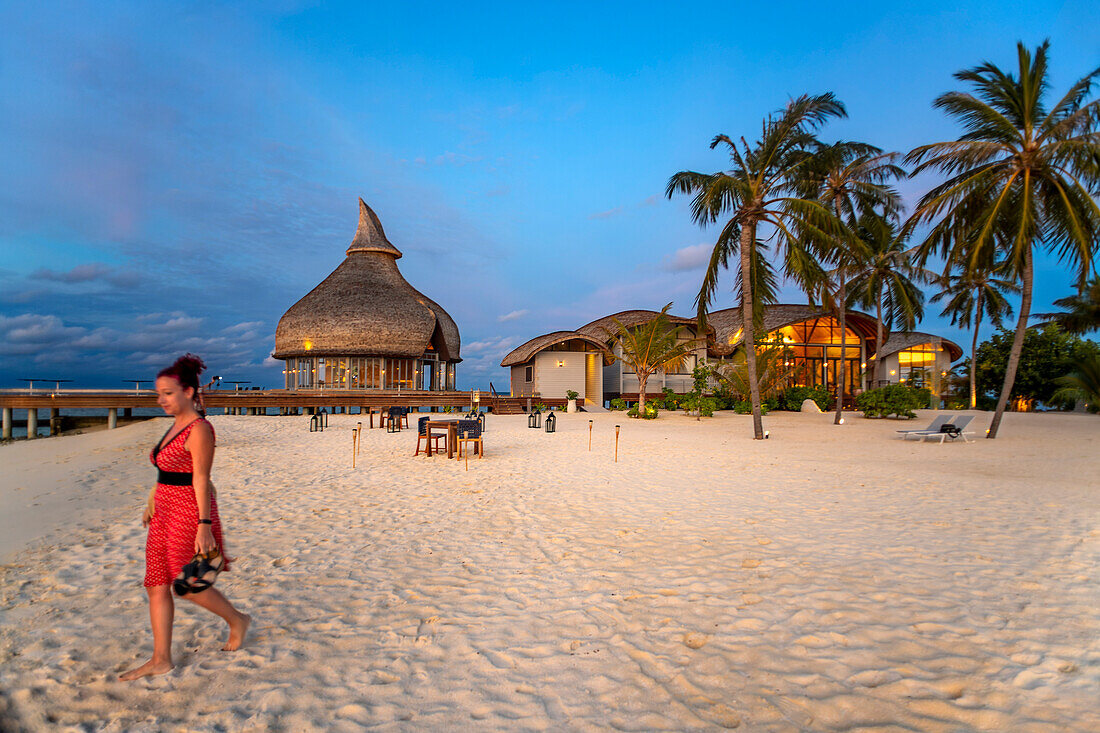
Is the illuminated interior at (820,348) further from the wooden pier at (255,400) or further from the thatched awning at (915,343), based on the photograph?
the wooden pier at (255,400)

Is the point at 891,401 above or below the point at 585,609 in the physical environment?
above

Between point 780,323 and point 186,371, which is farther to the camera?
point 780,323

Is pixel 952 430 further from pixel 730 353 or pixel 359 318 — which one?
pixel 359 318

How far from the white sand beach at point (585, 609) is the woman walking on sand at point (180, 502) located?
63cm

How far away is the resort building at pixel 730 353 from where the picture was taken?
30406mm

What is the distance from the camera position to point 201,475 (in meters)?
2.78

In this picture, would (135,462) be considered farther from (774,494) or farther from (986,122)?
(986,122)

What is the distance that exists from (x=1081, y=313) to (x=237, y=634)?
113ft

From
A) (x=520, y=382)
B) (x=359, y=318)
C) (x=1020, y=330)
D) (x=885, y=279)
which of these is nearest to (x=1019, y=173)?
(x=1020, y=330)

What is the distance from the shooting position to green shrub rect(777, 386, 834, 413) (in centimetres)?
2700

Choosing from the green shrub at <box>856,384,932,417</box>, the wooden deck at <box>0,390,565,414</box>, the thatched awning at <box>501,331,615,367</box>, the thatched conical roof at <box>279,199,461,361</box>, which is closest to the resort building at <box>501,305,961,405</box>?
the thatched awning at <box>501,331,615,367</box>

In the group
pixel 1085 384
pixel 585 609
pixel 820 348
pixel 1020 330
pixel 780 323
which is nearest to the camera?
pixel 585 609

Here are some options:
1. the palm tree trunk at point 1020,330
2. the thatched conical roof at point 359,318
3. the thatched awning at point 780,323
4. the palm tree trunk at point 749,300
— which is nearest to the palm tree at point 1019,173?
the palm tree trunk at point 1020,330

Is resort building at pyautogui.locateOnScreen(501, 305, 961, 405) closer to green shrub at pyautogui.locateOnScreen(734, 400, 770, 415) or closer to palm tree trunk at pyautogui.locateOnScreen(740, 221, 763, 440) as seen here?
green shrub at pyautogui.locateOnScreen(734, 400, 770, 415)
